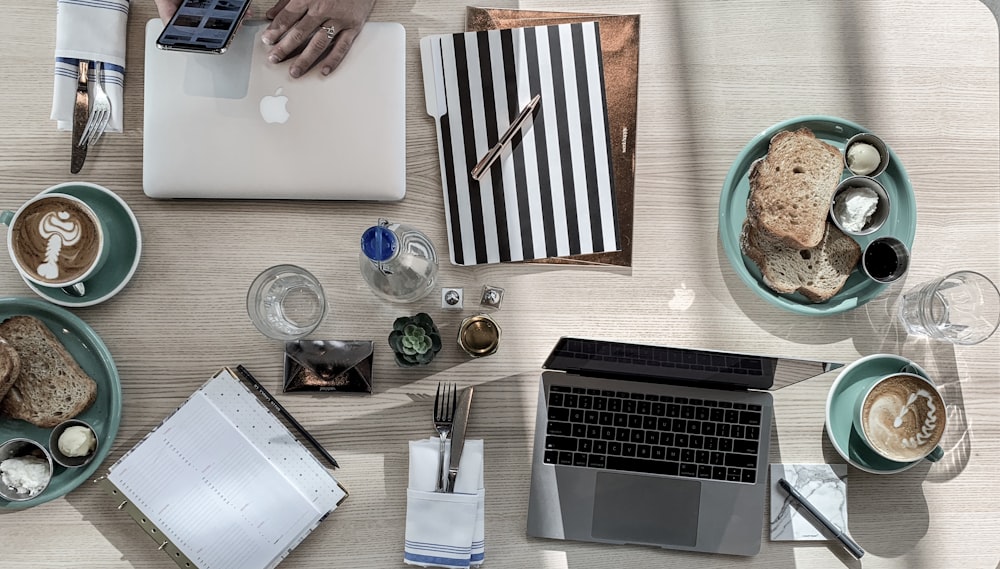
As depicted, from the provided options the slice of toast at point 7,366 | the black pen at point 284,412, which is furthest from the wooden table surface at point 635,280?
the slice of toast at point 7,366

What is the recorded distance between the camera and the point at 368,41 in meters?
1.10

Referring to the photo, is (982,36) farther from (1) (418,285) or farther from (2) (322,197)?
(2) (322,197)

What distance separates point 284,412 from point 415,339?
253 millimetres

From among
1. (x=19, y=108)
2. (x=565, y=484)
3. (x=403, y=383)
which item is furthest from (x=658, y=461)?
(x=19, y=108)

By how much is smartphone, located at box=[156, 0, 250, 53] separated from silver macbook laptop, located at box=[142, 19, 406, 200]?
53 mm

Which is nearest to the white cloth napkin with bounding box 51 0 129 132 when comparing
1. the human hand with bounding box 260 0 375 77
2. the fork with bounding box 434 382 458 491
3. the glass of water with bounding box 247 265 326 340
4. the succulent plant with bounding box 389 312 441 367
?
the human hand with bounding box 260 0 375 77

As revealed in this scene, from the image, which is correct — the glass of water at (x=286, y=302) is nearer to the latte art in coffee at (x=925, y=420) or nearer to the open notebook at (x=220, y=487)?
the open notebook at (x=220, y=487)

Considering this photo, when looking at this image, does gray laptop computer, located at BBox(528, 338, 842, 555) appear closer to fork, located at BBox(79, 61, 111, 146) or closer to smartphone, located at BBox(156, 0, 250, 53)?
smartphone, located at BBox(156, 0, 250, 53)

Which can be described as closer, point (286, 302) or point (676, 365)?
point (676, 365)

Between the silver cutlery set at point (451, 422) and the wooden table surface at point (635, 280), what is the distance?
0.07ft

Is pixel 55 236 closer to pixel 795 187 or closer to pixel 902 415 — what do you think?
pixel 795 187

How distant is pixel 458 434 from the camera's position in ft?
3.55

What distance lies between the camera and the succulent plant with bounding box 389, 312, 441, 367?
1.04 metres

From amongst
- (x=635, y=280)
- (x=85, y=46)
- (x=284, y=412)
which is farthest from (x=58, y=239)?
(x=635, y=280)
